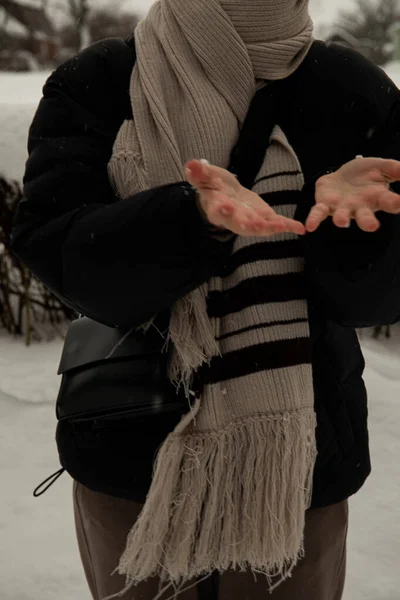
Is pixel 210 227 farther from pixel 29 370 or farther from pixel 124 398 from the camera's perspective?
pixel 29 370

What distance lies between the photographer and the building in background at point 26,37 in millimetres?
8328

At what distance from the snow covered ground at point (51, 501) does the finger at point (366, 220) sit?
1.88m

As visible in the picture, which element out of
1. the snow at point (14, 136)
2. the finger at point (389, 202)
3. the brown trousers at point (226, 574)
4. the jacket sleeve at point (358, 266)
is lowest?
the snow at point (14, 136)

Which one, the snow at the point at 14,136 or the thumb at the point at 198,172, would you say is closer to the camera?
the thumb at the point at 198,172

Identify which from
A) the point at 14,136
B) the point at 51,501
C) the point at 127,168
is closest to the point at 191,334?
the point at 127,168

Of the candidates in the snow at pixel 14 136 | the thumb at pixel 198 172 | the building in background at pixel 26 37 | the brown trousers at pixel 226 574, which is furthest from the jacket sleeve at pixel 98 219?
the building in background at pixel 26 37

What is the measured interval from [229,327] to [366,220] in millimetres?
359

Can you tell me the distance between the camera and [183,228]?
1000 mm

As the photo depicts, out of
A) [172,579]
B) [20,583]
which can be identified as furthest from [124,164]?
[20,583]

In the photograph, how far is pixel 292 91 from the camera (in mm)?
1173

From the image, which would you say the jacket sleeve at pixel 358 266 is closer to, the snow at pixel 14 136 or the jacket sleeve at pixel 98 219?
the jacket sleeve at pixel 98 219

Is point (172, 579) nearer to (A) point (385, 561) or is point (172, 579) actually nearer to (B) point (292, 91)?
(B) point (292, 91)

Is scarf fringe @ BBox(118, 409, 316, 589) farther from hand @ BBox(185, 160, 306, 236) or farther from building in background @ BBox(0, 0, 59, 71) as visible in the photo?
building in background @ BBox(0, 0, 59, 71)

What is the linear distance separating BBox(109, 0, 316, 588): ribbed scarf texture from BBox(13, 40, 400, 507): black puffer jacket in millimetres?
45
